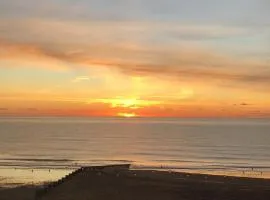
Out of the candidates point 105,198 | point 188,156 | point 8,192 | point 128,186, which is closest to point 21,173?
point 8,192

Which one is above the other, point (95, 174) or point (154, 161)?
point (154, 161)

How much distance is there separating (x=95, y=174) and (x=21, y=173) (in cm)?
1767

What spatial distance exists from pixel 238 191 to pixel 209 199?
478cm

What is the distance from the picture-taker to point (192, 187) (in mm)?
34875

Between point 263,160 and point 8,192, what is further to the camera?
point 263,160

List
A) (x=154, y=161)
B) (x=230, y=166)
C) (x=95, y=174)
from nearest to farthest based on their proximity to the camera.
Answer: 1. (x=95, y=174)
2. (x=230, y=166)
3. (x=154, y=161)

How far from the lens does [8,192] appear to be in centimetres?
3578

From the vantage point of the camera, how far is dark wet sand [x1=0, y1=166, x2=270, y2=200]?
98.9ft

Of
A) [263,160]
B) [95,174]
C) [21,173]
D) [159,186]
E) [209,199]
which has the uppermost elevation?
[263,160]

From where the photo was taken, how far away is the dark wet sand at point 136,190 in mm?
30156

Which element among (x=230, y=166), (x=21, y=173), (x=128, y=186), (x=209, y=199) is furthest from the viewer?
(x=230, y=166)

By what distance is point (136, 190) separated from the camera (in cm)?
3272

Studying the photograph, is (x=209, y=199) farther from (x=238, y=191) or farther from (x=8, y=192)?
(x=8, y=192)

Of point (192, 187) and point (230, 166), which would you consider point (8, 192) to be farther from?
point (230, 166)
